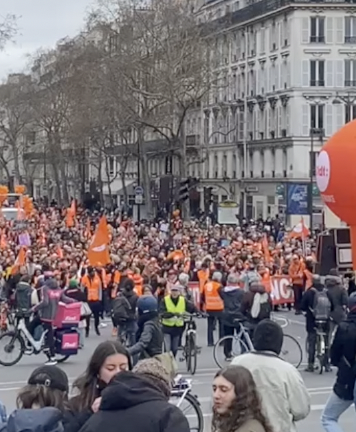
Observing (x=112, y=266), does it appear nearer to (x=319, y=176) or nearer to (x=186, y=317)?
(x=186, y=317)

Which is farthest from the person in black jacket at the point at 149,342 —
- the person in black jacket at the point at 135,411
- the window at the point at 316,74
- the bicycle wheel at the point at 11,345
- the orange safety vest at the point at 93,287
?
the window at the point at 316,74

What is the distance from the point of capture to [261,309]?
16750 millimetres

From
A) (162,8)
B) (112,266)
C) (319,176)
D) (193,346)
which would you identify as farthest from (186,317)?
(162,8)

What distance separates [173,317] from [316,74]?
56.2 metres

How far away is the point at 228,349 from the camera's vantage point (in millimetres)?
17047

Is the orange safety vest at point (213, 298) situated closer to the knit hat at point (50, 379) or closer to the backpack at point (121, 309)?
the backpack at point (121, 309)

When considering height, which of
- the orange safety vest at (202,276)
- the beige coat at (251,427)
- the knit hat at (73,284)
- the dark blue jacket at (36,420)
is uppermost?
the dark blue jacket at (36,420)

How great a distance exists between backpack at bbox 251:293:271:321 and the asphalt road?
1.02 meters

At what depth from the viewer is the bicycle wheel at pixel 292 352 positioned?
17.2 m

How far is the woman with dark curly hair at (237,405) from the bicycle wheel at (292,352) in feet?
36.9

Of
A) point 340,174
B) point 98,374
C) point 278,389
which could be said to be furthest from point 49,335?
point 98,374

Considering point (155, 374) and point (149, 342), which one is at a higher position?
point (155, 374)

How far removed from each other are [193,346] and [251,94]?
6136 centimetres

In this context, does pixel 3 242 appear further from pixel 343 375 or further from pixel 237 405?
pixel 237 405
